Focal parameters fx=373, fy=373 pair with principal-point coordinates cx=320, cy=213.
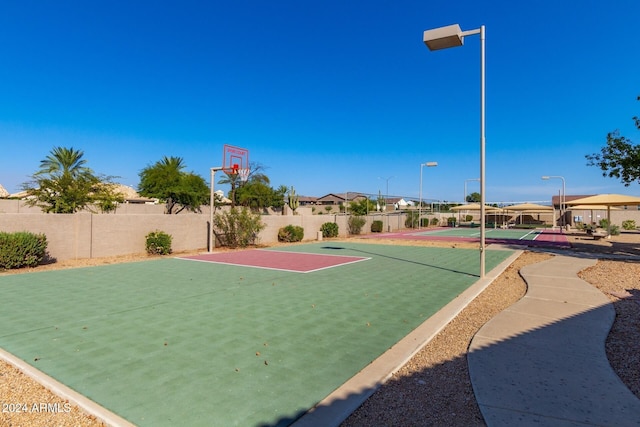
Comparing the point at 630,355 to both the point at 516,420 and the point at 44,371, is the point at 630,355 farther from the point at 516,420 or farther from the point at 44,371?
the point at 44,371

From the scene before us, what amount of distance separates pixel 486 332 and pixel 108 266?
11871mm

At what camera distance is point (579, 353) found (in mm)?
4586

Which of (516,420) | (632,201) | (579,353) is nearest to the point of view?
(516,420)

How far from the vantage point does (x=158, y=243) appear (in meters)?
15.6

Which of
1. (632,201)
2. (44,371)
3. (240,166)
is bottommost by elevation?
(44,371)

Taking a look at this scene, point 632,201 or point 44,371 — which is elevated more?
point 632,201

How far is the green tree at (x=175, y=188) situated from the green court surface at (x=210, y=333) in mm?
28469

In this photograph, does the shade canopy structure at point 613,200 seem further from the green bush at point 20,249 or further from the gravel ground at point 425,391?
the green bush at point 20,249

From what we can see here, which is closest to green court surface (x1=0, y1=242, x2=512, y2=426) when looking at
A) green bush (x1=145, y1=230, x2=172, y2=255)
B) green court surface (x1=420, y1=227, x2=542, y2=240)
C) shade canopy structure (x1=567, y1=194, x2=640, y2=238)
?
green bush (x1=145, y1=230, x2=172, y2=255)

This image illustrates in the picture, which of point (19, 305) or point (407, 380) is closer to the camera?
point (407, 380)

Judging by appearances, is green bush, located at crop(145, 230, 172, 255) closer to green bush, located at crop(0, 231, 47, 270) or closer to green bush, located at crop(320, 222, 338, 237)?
green bush, located at crop(0, 231, 47, 270)

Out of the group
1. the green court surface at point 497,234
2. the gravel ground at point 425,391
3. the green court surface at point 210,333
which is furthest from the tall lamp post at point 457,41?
the green court surface at point 497,234

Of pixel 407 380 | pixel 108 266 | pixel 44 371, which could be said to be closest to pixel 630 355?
pixel 407 380

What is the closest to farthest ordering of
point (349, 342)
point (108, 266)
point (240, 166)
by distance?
point (349, 342) < point (108, 266) < point (240, 166)
